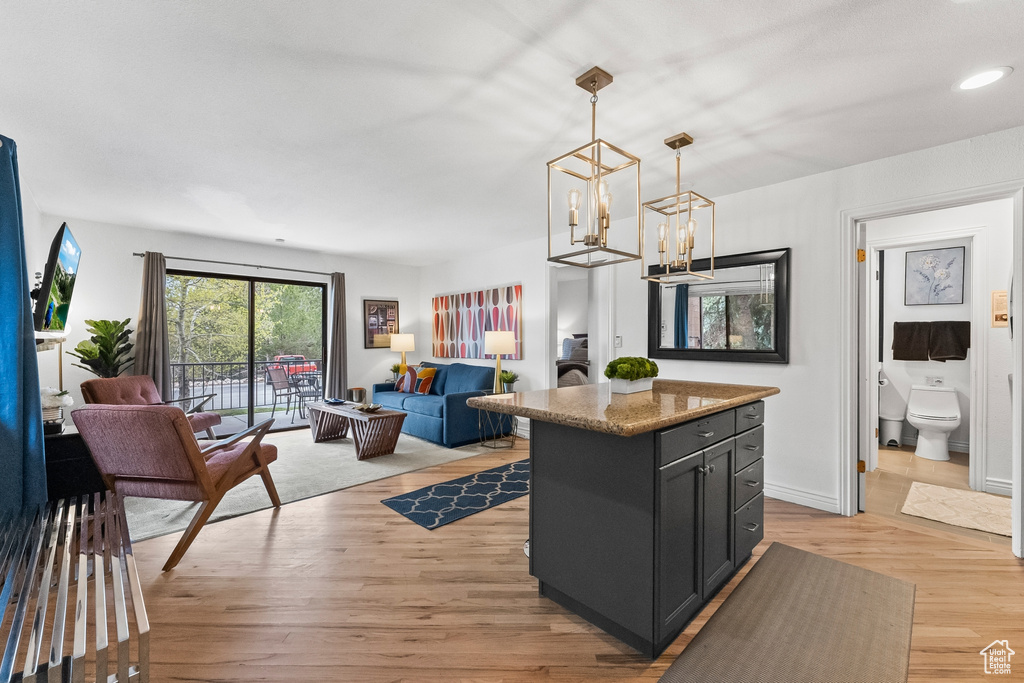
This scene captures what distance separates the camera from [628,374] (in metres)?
2.28

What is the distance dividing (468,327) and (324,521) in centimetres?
363

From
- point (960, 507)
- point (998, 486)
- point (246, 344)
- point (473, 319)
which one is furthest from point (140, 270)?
point (998, 486)

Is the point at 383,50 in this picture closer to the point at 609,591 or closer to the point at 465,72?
the point at 465,72

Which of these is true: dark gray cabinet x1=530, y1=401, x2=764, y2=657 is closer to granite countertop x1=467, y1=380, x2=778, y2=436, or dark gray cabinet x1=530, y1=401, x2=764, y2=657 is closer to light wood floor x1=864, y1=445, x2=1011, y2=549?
granite countertop x1=467, y1=380, x2=778, y2=436

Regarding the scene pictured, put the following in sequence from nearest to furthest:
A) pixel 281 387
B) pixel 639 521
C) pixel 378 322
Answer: pixel 639 521 → pixel 281 387 → pixel 378 322

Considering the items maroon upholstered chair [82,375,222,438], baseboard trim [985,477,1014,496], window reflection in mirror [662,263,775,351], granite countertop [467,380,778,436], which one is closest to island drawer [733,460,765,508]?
granite countertop [467,380,778,436]

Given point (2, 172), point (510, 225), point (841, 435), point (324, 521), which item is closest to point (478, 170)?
point (510, 225)

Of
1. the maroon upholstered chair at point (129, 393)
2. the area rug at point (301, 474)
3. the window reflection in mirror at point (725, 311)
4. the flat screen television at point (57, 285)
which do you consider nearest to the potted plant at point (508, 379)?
the area rug at point (301, 474)

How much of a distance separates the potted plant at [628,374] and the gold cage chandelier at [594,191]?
0.54 m

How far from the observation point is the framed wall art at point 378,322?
6625 mm

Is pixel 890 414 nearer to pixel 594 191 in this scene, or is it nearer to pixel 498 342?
pixel 498 342

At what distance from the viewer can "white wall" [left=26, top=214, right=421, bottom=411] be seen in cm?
438

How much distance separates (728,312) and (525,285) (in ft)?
8.15

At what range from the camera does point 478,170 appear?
124 inches
